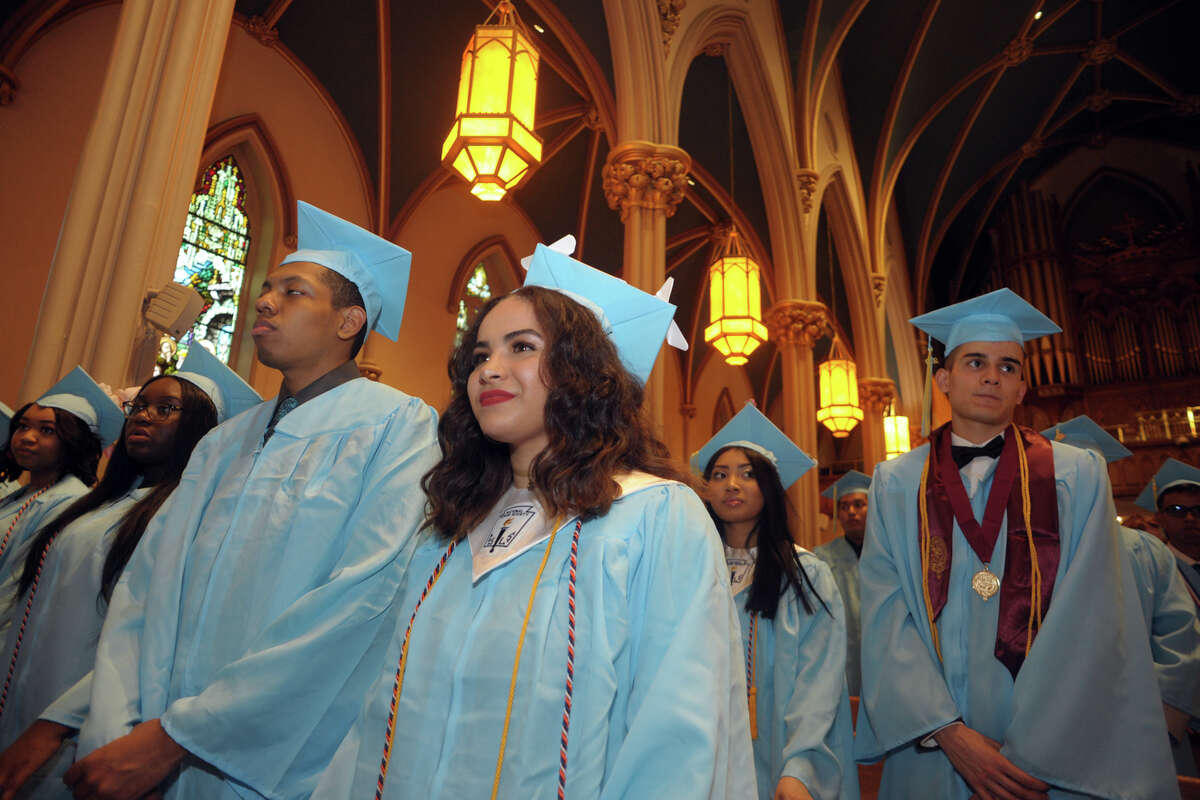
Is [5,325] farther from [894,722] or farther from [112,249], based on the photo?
[894,722]

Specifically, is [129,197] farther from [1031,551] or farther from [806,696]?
[1031,551]

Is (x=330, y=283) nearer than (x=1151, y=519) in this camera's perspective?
Yes

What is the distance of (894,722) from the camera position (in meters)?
2.03

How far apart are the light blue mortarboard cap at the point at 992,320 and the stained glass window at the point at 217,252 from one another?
8.52m

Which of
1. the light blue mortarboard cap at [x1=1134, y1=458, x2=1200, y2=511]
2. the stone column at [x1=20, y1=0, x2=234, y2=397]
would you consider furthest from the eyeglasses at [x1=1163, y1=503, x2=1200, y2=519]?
the stone column at [x1=20, y1=0, x2=234, y2=397]

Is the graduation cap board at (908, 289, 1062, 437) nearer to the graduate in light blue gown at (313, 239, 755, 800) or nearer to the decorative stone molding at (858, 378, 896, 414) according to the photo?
the graduate in light blue gown at (313, 239, 755, 800)

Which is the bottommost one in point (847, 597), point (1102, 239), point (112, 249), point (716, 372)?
point (847, 597)

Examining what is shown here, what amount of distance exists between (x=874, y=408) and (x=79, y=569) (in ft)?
36.1

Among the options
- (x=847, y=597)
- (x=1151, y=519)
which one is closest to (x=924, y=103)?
(x=1151, y=519)

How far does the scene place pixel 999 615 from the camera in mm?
2031

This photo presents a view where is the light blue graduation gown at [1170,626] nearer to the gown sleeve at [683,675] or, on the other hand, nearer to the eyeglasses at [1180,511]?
the eyeglasses at [1180,511]

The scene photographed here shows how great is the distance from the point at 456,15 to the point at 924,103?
810 cm

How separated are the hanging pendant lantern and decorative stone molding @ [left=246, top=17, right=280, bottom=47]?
311 inches

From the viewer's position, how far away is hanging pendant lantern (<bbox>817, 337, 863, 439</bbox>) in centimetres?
913
